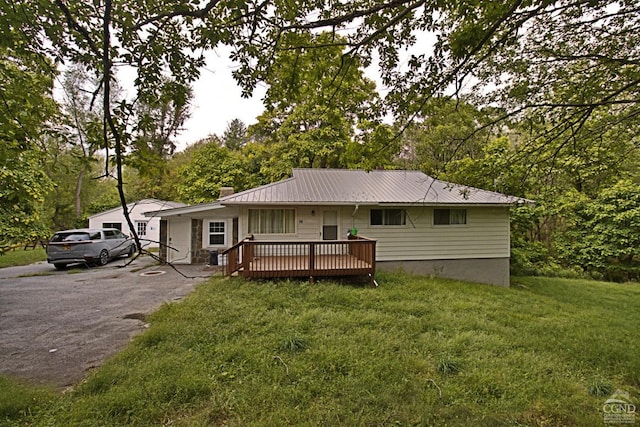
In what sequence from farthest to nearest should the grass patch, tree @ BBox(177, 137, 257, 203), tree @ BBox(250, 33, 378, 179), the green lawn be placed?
tree @ BBox(177, 137, 257, 203) → the grass patch → tree @ BBox(250, 33, 378, 179) → the green lawn

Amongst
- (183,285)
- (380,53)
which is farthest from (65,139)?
(183,285)

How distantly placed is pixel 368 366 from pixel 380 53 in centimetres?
→ 415

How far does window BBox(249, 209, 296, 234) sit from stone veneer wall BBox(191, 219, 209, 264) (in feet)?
11.5

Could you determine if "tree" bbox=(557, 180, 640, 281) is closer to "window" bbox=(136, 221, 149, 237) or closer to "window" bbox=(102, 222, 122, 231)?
"window" bbox=(136, 221, 149, 237)

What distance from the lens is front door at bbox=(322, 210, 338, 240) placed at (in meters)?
10.9

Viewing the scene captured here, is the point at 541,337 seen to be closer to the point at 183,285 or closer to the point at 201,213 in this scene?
the point at 183,285

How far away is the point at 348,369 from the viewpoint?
398 centimetres

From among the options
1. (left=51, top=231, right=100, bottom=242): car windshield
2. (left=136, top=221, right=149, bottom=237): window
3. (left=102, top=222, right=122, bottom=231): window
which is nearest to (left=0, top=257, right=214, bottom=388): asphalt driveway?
(left=51, top=231, right=100, bottom=242): car windshield

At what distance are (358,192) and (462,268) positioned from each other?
4.69 metres

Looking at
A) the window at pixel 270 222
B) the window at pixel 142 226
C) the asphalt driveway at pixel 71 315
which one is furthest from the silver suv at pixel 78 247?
the window at pixel 142 226

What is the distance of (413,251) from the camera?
1086 centimetres

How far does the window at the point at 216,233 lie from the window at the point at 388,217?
655 cm

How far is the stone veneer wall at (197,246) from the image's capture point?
13.0 meters

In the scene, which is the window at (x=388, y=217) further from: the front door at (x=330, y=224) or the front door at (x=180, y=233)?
the front door at (x=180, y=233)
